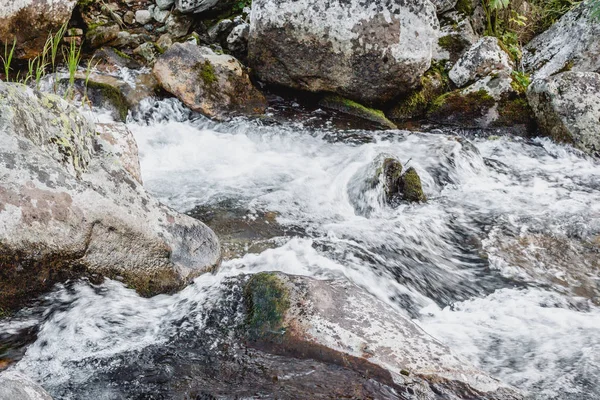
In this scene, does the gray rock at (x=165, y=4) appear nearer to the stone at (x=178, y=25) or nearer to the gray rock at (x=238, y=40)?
the stone at (x=178, y=25)

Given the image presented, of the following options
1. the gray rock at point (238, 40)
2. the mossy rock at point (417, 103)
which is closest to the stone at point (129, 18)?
the gray rock at point (238, 40)

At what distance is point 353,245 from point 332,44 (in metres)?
3.85

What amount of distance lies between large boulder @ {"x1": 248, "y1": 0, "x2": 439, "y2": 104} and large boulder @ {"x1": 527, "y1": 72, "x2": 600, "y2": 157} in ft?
5.88

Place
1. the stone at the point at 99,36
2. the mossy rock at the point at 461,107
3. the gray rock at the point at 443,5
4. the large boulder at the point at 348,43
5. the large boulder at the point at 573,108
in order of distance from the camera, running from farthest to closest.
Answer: the gray rock at the point at 443,5 < the stone at the point at 99,36 < the mossy rock at the point at 461,107 < the large boulder at the point at 348,43 < the large boulder at the point at 573,108

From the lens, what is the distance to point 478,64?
8.13 meters

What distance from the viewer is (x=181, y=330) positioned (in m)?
3.06

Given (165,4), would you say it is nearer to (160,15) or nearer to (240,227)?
(160,15)

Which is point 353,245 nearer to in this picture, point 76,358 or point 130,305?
point 130,305

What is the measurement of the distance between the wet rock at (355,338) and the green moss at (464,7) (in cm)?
801

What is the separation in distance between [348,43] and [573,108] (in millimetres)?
3246

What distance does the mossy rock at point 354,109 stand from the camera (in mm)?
7520

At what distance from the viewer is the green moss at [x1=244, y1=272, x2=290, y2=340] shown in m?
2.87

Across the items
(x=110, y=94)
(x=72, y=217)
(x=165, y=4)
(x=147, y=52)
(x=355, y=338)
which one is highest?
(x=165, y=4)

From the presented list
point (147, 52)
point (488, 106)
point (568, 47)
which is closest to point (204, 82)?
point (147, 52)
